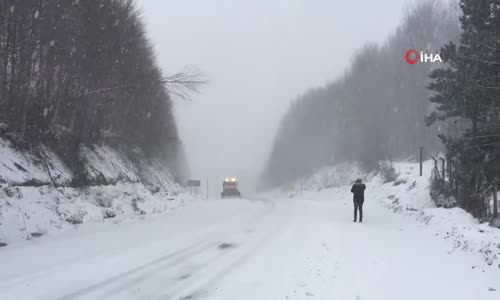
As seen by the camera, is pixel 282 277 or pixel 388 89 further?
pixel 388 89

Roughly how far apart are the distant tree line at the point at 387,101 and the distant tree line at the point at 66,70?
963 inches

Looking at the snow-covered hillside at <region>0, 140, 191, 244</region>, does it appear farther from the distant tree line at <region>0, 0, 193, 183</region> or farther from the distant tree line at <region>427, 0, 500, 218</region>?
the distant tree line at <region>427, 0, 500, 218</region>

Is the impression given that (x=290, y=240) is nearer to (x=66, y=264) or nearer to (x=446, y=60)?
(x=66, y=264)

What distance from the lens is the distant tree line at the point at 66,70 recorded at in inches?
505

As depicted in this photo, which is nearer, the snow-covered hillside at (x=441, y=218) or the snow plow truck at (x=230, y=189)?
the snow-covered hillside at (x=441, y=218)

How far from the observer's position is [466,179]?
1438cm

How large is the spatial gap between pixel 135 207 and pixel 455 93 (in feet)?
42.8

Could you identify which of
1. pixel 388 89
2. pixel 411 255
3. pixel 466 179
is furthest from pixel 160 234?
pixel 388 89

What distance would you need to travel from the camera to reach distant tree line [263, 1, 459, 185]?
47.7 m

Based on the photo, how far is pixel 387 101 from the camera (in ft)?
189

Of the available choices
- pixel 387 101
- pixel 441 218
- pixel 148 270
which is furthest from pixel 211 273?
pixel 387 101

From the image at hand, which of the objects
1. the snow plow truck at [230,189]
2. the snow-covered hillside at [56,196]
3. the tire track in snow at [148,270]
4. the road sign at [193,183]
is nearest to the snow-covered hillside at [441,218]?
the tire track in snow at [148,270]

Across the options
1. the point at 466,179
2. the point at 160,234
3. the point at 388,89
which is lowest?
the point at 160,234

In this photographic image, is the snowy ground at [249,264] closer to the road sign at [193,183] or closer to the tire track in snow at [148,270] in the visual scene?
the tire track in snow at [148,270]
